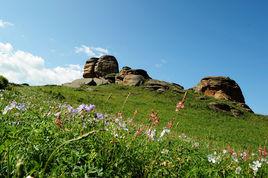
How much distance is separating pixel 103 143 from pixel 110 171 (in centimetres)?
79

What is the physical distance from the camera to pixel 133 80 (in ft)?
230

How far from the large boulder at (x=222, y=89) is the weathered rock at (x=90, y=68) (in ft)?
87.1

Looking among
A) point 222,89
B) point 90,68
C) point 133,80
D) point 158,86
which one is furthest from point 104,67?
point 222,89

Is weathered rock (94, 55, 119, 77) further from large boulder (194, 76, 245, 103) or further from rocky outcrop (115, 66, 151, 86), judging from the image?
large boulder (194, 76, 245, 103)

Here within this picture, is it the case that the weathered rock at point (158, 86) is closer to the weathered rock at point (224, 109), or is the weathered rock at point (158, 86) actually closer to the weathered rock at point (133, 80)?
the weathered rock at point (133, 80)

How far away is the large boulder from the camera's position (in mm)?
73375

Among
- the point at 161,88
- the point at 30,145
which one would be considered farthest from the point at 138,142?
the point at 161,88

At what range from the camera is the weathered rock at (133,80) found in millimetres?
69125

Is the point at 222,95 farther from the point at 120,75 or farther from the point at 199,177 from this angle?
the point at 199,177

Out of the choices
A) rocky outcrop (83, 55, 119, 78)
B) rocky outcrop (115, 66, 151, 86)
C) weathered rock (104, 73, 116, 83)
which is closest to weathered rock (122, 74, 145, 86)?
rocky outcrop (115, 66, 151, 86)

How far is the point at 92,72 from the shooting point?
8962cm

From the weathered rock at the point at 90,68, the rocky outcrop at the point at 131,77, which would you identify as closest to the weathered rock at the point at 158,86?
the rocky outcrop at the point at 131,77

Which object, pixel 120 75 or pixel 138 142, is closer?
pixel 138 142

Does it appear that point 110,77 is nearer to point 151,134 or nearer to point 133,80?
point 133,80
